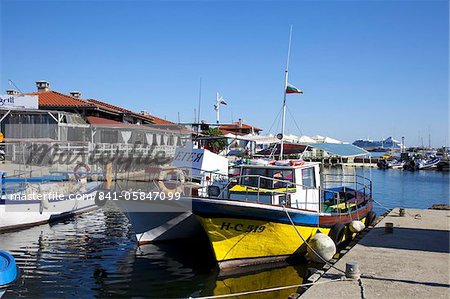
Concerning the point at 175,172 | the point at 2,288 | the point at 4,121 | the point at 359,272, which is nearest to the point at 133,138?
the point at 4,121

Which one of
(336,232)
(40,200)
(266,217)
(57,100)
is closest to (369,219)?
(336,232)

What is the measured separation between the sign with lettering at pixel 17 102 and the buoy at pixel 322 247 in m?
24.6

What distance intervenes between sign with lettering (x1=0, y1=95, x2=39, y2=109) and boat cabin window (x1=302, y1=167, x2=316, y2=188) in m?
23.0

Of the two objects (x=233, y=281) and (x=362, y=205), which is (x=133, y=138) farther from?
(x=233, y=281)

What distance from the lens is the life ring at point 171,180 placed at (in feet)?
46.0

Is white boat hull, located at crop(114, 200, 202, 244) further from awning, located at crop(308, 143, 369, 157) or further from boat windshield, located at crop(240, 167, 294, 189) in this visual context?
awning, located at crop(308, 143, 369, 157)

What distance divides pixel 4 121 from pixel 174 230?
21.9m

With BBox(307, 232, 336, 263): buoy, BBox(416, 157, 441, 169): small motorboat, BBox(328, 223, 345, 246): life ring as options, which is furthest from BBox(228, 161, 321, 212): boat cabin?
BBox(416, 157, 441, 169): small motorboat

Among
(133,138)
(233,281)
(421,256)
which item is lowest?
(233,281)

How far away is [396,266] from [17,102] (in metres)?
27.7

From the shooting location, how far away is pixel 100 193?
1452 centimetres

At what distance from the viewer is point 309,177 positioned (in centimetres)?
1412

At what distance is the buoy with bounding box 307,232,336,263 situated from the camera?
38.9ft

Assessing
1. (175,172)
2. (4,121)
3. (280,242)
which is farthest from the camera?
(4,121)
